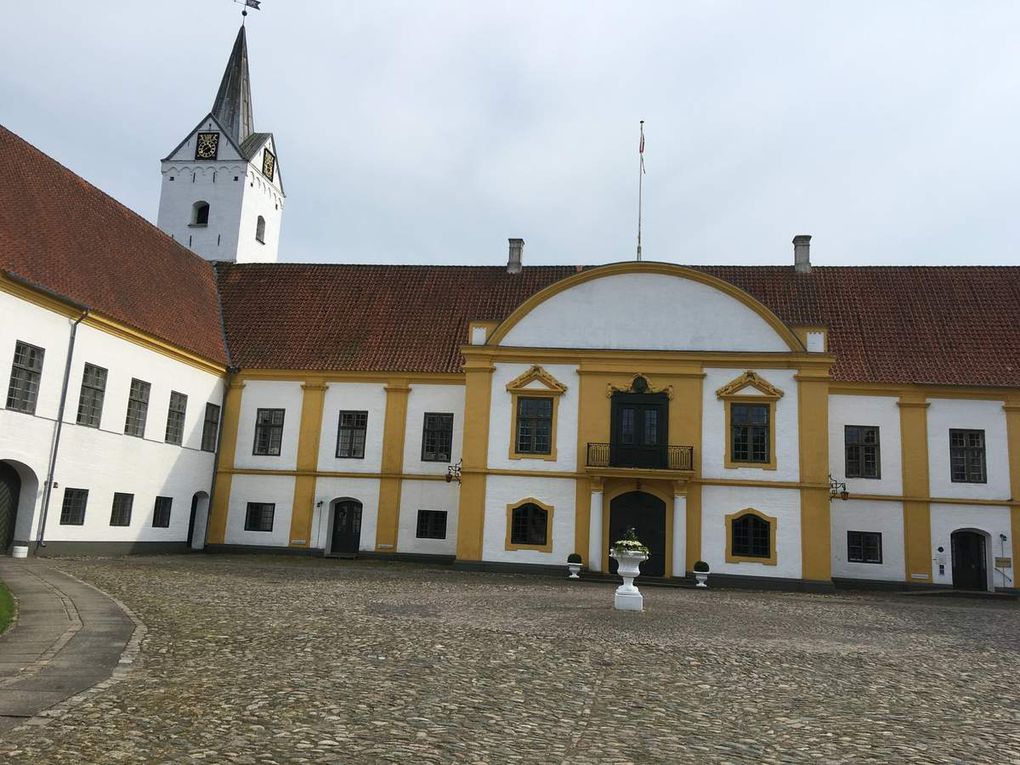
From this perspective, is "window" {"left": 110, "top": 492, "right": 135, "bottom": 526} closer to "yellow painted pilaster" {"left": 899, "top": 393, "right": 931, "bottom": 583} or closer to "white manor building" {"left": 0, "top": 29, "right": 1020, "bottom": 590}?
"white manor building" {"left": 0, "top": 29, "right": 1020, "bottom": 590}

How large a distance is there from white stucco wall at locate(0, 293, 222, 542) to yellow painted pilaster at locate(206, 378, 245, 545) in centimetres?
39

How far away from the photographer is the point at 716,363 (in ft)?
83.5

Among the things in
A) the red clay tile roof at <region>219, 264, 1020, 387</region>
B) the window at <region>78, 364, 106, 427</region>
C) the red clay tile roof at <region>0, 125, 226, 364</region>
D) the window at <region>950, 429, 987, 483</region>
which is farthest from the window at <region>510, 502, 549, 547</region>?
the window at <region>950, 429, 987, 483</region>

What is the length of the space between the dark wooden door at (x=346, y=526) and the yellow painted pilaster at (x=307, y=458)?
91 centimetres

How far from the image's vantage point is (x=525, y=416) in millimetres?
26125

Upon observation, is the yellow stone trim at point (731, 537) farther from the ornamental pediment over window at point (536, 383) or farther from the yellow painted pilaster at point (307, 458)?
the yellow painted pilaster at point (307, 458)

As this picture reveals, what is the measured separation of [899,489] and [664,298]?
361 inches

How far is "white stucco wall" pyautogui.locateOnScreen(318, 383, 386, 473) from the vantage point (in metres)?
29.2

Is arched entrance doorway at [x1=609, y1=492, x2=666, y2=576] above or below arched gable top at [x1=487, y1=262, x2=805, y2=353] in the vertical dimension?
below

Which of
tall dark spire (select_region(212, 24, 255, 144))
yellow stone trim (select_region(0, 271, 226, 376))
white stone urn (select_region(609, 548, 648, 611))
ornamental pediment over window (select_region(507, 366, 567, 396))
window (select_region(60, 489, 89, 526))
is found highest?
tall dark spire (select_region(212, 24, 255, 144))

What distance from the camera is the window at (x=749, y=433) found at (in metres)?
25.1

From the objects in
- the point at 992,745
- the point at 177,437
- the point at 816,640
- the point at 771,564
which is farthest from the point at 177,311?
the point at 992,745

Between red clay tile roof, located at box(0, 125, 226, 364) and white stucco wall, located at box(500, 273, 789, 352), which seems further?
white stucco wall, located at box(500, 273, 789, 352)

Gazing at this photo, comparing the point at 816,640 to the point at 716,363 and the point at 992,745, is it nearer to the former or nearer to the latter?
the point at 992,745
